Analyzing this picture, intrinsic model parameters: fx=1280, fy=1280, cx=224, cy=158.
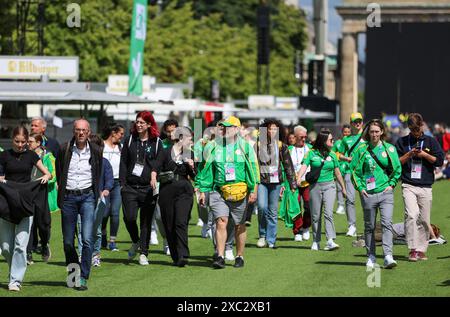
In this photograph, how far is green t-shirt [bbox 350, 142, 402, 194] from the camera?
1513cm

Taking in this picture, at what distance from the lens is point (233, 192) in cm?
1527

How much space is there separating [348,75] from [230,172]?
330 feet

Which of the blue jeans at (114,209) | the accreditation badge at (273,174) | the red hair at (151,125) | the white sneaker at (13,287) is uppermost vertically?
the red hair at (151,125)

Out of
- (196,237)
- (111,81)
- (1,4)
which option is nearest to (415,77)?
(111,81)

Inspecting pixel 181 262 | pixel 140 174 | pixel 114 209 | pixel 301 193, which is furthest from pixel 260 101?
pixel 181 262

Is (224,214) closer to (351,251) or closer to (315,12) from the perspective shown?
(351,251)

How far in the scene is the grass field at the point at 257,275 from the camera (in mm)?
13031

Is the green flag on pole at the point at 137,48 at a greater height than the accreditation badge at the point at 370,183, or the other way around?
the green flag on pole at the point at 137,48

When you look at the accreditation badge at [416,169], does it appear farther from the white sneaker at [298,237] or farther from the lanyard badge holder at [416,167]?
the white sneaker at [298,237]

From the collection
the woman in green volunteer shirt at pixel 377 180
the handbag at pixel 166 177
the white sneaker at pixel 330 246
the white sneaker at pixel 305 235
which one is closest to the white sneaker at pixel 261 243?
the white sneaker at pixel 330 246

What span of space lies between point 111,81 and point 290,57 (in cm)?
6236

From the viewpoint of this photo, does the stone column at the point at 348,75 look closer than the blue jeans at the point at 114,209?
No

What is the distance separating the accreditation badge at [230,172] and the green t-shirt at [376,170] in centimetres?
147

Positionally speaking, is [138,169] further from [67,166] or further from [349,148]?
[349,148]
